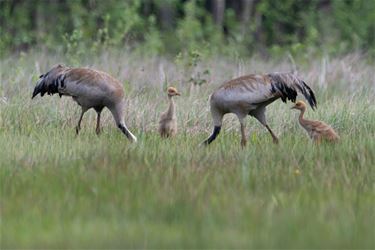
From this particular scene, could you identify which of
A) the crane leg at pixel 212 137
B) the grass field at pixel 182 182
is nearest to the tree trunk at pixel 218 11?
the grass field at pixel 182 182

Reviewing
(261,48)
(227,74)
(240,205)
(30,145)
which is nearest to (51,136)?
(30,145)

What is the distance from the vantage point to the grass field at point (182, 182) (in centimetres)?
480

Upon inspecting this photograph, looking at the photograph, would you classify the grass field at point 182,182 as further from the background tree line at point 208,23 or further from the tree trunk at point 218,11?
the tree trunk at point 218,11

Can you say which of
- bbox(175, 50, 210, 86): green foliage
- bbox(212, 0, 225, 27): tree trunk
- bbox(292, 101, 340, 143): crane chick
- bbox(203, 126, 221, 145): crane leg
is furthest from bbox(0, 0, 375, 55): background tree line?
bbox(203, 126, 221, 145): crane leg

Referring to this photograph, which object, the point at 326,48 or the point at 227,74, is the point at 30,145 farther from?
the point at 326,48

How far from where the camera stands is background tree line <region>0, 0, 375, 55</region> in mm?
19312

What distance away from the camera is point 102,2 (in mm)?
20672

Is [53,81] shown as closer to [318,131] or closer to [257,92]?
[257,92]

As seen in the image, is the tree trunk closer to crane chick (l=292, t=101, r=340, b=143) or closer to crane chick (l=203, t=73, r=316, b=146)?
crane chick (l=292, t=101, r=340, b=143)

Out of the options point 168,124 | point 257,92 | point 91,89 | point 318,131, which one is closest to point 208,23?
point 168,124

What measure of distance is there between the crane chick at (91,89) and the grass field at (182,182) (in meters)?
0.23

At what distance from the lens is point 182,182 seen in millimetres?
5867

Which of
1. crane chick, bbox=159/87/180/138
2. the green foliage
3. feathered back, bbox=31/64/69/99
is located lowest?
crane chick, bbox=159/87/180/138

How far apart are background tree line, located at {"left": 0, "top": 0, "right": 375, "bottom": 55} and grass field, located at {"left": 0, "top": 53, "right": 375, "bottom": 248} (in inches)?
339
